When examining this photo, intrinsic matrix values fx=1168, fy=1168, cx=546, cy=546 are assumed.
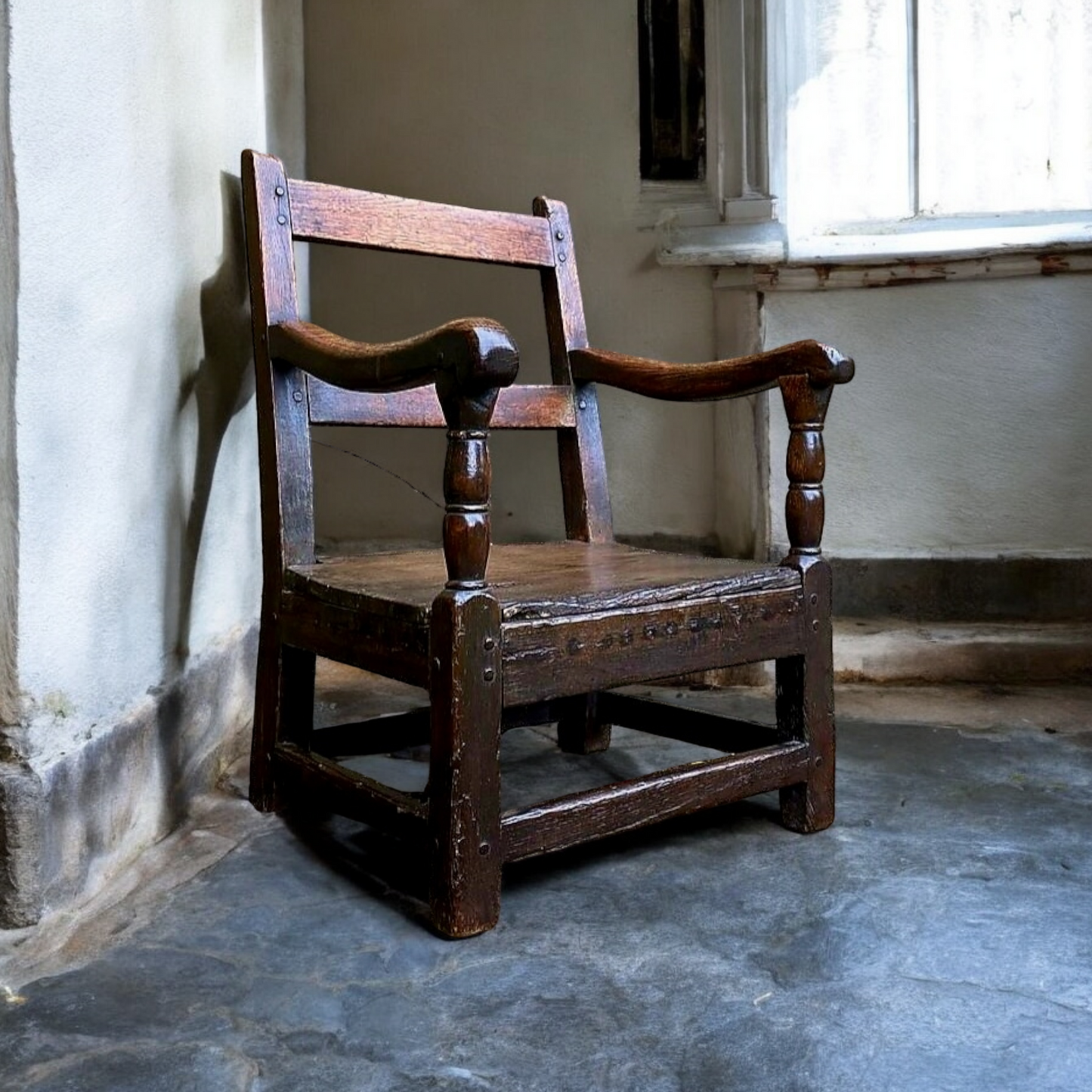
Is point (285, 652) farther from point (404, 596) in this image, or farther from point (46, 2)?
point (46, 2)

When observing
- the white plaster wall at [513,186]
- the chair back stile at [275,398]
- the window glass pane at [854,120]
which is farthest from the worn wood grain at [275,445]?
the window glass pane at [854,120]

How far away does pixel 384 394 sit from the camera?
1.69 metres

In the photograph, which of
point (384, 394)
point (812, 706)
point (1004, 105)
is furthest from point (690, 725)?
point (1004, 105)

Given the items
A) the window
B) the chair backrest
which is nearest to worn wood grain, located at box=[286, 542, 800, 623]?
the chair backrest

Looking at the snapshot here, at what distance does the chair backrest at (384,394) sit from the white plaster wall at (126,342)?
0.13 m

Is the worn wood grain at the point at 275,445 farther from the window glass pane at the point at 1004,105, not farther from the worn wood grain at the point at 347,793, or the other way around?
the window glass pane at the point at 1004,105

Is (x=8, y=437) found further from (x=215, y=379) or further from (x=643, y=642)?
(x=643, y=642)

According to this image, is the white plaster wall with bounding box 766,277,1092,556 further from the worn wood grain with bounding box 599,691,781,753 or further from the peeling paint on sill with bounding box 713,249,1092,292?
the worn wood grain with bounding box 599,691,781,753

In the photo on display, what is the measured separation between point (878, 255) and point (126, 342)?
5.26ft

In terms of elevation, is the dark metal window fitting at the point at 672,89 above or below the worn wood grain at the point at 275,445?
above

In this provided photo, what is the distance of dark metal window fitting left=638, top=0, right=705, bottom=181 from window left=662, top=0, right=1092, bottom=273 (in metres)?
0.05

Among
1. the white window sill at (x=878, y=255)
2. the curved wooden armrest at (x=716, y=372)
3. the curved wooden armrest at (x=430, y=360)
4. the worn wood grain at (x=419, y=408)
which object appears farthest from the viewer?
the white window sill at (x=878, y=255)

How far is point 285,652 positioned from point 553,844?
0.50m

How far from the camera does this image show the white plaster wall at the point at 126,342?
1253 mm
